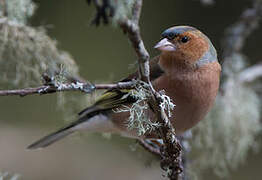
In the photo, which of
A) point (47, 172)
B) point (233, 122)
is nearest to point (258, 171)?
point (233, 122)

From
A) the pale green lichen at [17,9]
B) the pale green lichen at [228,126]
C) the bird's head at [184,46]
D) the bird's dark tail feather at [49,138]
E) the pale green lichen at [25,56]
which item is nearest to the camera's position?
the pale green lichen at [17,9]

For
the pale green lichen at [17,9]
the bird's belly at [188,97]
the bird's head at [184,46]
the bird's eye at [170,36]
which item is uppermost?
the pale green lichen at [17,9]

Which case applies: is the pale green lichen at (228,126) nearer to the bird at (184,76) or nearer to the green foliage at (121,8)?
the bird at (184,76)

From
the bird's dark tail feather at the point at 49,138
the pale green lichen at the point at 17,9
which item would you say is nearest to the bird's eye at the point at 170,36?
the pale green lichen at the point at 17,9

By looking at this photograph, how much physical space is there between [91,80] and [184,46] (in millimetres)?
2316

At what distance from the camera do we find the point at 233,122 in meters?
4.03

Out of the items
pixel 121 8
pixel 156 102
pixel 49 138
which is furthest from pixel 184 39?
pixel 121 8

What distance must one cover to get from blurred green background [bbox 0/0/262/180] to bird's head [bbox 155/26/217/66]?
1576 mm

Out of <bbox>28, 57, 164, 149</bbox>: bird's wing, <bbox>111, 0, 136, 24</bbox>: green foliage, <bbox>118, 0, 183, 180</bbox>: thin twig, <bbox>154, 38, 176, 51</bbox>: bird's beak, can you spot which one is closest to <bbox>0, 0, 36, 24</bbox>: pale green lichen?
<bbox>28, 57, 164, 149</bbox>: bird's wing

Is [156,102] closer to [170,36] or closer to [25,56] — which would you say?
[170,36]

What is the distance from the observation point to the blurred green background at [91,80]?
438 centimetres

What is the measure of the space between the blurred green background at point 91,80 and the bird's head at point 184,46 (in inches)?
62.1

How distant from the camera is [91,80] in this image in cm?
501

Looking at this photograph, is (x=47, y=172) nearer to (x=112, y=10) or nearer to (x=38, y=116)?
(x=38, y=116)
